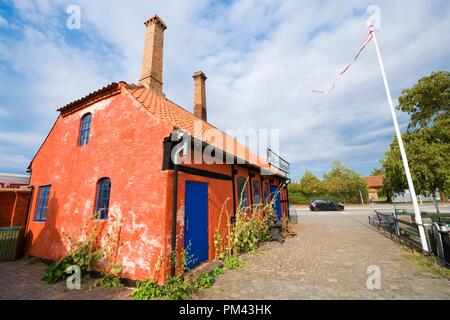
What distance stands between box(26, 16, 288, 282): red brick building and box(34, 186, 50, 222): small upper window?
0.04 meters

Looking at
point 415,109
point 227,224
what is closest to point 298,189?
point 415,109

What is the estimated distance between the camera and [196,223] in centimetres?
575

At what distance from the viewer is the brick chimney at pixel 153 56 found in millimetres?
9555

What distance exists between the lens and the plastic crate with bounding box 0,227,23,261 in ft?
24.5

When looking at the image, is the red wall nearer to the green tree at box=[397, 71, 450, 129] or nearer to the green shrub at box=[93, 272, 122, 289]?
the green shrub at box=[93, 272, 122, 289]

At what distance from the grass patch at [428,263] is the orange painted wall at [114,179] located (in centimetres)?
656

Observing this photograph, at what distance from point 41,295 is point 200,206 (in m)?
4.07

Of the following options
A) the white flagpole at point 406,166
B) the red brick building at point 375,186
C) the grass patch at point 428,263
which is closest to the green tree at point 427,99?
the white flagpole at point 406,166

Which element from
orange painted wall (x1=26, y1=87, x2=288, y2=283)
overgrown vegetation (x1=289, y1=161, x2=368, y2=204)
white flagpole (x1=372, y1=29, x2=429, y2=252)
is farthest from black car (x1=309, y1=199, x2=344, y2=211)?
orange painted wall (x1=26, y1=87, x2=288, y2=283)

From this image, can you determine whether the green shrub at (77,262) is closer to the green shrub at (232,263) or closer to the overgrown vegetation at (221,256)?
the overgrown vegetation at (221,256)

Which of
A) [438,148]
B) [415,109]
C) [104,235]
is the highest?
[415,109]

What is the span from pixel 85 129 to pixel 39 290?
17.0ft
